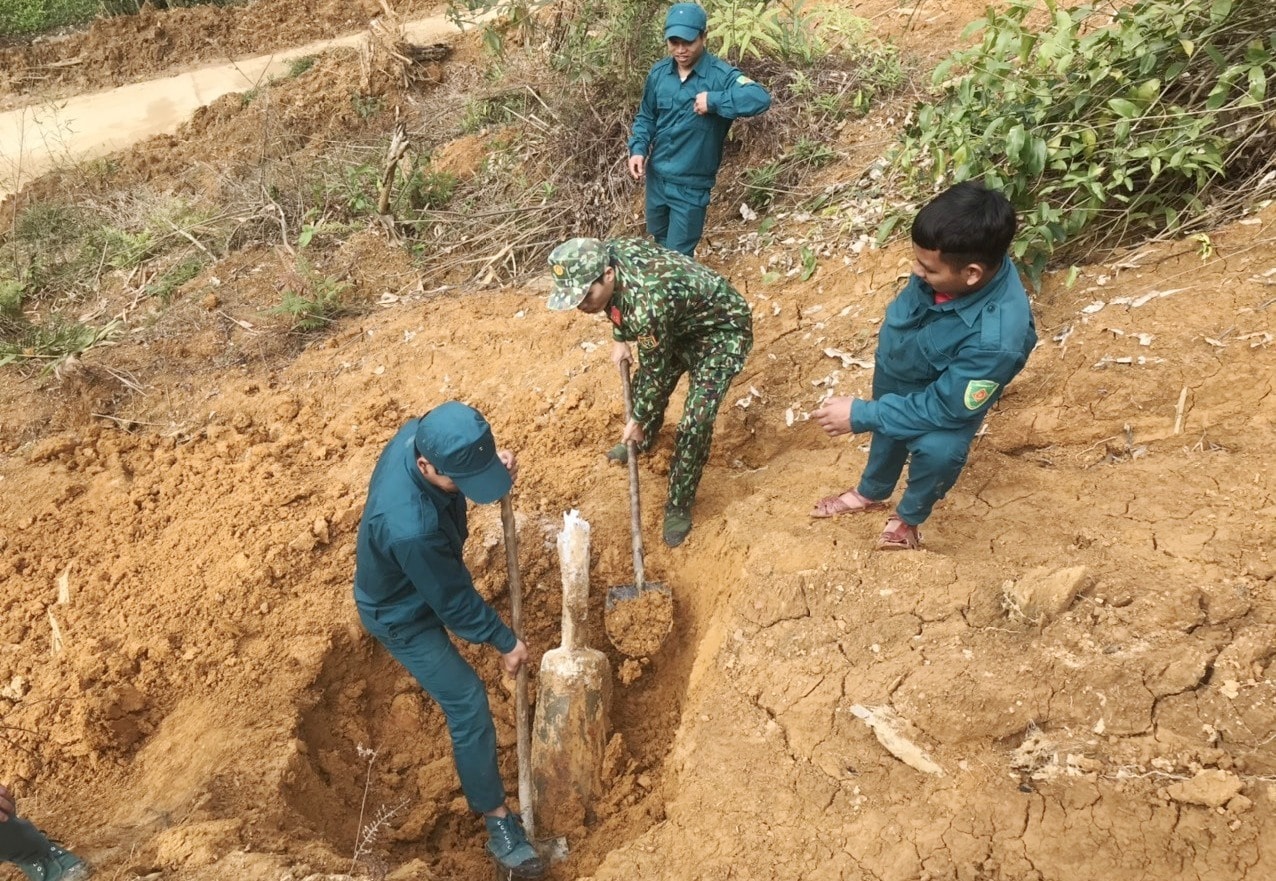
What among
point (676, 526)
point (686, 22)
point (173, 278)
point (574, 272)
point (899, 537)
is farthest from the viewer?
point (173, 278)

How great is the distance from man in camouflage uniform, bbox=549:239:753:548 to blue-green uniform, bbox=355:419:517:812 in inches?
34.8

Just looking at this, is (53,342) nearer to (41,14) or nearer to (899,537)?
(899,537)

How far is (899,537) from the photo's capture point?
312 cm

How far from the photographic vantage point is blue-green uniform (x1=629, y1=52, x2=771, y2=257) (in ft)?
14.6

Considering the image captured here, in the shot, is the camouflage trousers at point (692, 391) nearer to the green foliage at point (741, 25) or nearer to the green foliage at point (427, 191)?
the green foliage at point (741, 25)

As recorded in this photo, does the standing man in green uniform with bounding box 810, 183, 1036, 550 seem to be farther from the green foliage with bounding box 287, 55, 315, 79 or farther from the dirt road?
the green foliage with bounding box 287, 55, 315, 79

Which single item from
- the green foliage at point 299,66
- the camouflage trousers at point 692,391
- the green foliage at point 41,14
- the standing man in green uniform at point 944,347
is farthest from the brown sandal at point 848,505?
the green foliage at point 41,14

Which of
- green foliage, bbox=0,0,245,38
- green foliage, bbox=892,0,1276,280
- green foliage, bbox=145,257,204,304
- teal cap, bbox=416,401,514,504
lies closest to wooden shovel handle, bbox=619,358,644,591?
teal cap, bbox=416,401,514,504

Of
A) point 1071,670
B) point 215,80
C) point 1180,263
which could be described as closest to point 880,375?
point 1071,670

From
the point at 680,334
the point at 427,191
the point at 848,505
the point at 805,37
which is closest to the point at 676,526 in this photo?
the point at 848,505

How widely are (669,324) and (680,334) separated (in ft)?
0.71

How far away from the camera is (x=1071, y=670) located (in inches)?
94.2

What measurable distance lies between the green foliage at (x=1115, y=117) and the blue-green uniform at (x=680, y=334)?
1.49m

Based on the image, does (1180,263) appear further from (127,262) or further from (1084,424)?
(127,262)
